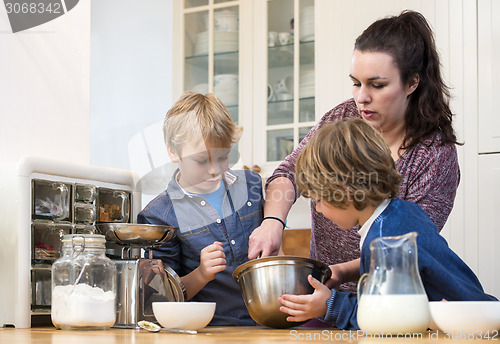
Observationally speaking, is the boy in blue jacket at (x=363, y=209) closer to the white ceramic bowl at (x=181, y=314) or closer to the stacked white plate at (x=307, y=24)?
the white ceramic bowl at (x=181, y=314)

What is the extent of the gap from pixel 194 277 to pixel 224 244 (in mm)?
169

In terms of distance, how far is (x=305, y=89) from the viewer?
3.01m

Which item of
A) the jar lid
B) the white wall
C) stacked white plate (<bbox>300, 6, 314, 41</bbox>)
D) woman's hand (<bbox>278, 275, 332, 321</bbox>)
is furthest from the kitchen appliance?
stacked white plate (<bbox>300, 6, 314, 41</bbox>)

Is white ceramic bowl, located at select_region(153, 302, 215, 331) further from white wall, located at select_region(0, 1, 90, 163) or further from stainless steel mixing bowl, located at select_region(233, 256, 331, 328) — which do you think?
white wall, located at select_region(0, 1, 90, 163)

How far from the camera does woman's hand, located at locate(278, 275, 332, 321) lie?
1073 millimetres

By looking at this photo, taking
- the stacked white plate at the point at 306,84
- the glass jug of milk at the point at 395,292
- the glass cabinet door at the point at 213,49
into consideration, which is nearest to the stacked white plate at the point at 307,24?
the stacked white plate at the point at 306,84

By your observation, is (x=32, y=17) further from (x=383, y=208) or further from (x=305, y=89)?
(x=305, y=89)

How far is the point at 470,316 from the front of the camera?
0.89m

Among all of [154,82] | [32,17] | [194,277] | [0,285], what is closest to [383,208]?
[194,277]

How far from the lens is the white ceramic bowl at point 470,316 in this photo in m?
0.89

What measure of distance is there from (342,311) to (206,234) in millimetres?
486

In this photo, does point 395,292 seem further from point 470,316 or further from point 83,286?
point 83,286

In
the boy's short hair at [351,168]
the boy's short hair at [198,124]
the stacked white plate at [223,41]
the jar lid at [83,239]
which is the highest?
the stacked white plate at [223,41]

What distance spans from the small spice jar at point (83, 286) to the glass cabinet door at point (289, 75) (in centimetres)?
184
